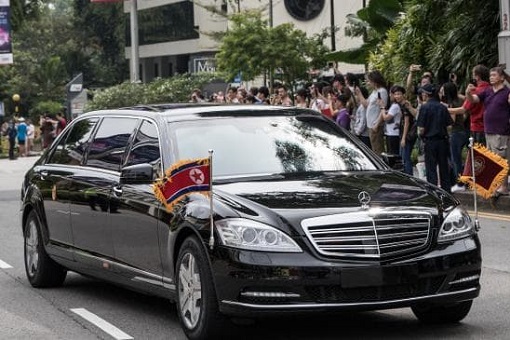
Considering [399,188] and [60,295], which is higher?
[399,188]

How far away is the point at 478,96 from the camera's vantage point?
1711 centimetres

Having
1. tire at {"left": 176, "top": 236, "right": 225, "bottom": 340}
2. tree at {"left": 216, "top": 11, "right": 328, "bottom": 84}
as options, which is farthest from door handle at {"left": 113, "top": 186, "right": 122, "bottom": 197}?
tree at {"left": 216, "top": 11, "right": 328, "bottom": 84}

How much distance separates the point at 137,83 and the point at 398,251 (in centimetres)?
3132

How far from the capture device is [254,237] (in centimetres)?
716

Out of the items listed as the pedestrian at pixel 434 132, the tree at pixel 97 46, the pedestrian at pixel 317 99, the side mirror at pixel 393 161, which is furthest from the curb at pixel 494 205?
the tree at pixel 97 46

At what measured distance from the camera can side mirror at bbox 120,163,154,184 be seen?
8.36m

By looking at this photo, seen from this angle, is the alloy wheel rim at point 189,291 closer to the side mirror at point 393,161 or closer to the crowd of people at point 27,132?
the side mirror at point 393,161

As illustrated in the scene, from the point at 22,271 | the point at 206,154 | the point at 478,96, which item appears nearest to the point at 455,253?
the point at 206,154

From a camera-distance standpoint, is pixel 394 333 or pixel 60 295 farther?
pixel 60 295

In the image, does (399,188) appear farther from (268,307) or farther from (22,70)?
(22,70)

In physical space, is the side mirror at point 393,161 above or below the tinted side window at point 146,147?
below

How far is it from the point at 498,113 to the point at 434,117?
0.88 meters

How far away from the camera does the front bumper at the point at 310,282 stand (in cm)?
703

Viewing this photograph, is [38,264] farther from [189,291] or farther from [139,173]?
[189,291]
